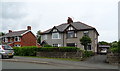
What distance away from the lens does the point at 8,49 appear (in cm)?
1773

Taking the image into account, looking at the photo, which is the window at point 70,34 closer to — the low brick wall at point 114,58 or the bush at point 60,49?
the bush at point 60,49

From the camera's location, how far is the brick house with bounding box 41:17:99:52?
31.2 m

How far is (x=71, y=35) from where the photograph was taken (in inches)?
1313

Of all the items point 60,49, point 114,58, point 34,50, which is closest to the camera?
point 114,58

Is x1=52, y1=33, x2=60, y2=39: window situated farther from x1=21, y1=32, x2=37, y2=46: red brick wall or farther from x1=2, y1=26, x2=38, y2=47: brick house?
x1=21, y1=32, x2=37, y2=46: red brick wall

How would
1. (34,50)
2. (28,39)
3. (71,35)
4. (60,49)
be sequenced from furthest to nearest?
(28,39) < (71,35) < (34,50) < (60,49)

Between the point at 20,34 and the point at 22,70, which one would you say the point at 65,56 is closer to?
the point at 22,70

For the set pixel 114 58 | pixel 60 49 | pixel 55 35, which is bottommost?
pixel 114 58

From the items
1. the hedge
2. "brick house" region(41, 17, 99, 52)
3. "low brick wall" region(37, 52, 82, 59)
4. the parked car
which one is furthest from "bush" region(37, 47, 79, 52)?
"brick house" region(41, 17, 99, 52)

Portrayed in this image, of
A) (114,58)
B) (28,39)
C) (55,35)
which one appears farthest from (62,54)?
(28,39)

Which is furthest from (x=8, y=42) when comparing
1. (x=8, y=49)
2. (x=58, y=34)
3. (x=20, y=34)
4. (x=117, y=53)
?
(x=117, y=53)

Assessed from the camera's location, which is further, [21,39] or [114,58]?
[21,39]

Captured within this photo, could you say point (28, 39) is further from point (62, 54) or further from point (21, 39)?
point (62, 54)

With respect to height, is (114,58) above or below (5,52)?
below
